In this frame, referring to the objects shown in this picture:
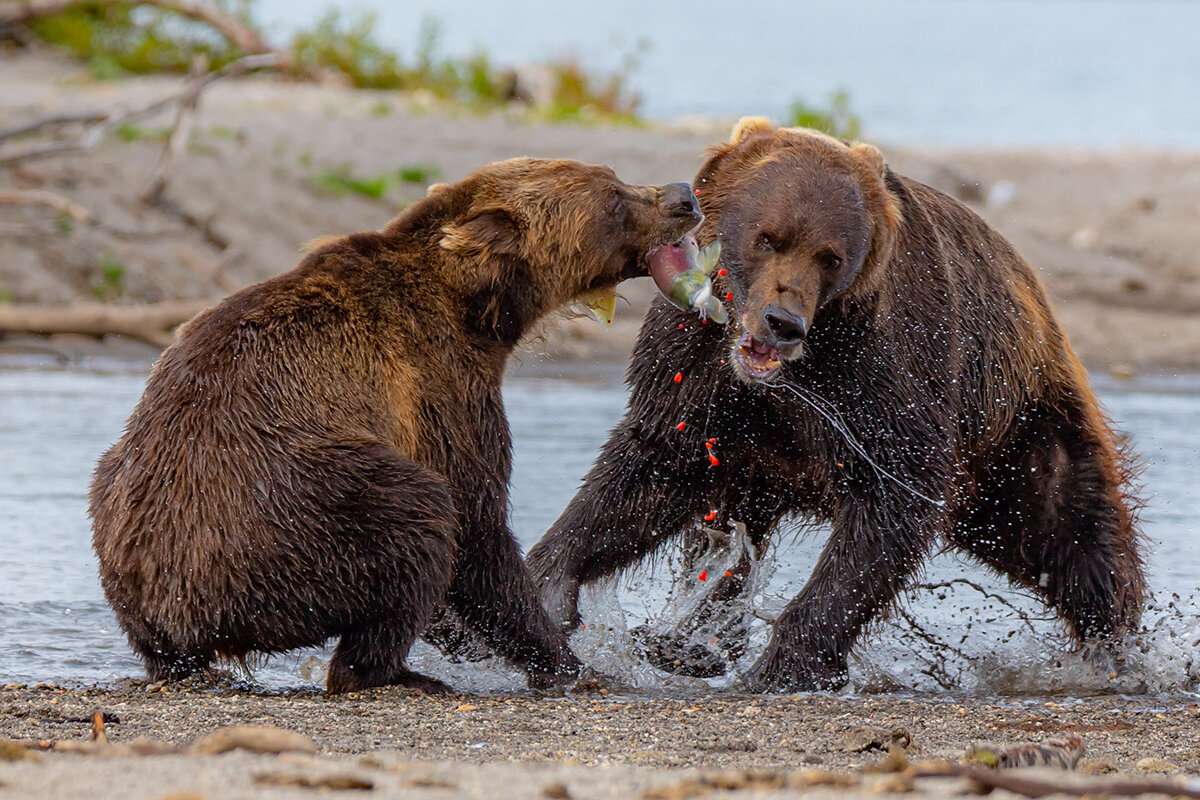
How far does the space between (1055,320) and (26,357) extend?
784cm

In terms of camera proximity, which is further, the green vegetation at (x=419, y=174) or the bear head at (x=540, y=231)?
the green vegetation at (x=419, y=174)

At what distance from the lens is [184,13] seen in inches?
619

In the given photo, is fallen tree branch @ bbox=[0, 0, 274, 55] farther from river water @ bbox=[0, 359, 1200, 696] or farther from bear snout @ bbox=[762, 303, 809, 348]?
bear snout @ bbox=[762, 303, 809, 348]

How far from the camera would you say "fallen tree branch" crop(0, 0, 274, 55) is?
14242 millimetres

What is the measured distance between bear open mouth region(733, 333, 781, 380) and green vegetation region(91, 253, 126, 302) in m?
8.13

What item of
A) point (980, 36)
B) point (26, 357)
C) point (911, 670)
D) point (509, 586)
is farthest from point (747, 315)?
point (980, 36)

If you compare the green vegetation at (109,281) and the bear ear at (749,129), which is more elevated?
the bear ear at (749,129)

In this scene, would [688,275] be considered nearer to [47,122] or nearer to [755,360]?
[755,360]

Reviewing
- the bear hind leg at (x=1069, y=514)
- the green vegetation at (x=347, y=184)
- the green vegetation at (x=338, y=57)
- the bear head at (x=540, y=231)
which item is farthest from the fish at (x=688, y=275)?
the green vegetation at (x=338, y=57)

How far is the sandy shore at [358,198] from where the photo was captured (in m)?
12.2

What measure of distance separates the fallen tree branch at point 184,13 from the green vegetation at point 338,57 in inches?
10.6

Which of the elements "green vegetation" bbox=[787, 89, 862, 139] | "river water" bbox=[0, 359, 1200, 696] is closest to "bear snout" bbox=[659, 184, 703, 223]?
"river water" bbox=[0, 359, 1200, 696]

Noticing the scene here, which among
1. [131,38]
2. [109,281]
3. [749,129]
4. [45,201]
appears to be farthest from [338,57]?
[749,129]

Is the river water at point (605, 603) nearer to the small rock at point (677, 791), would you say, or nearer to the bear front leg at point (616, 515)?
the bear front leg at point (616, 515)
